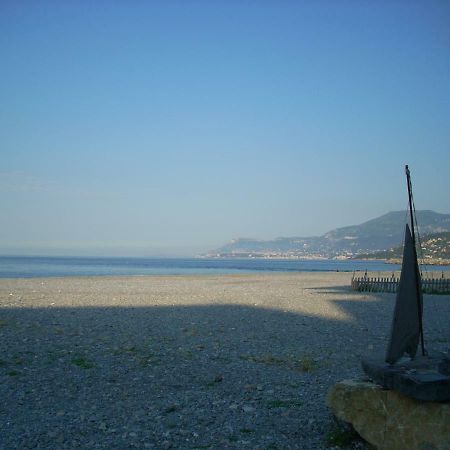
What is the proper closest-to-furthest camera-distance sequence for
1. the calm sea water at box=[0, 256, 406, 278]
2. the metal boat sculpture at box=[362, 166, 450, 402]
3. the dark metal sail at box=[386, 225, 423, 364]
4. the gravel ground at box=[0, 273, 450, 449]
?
1. the metal boat sculpture at box=[362, 166, 450, 402]
2. the gravel ground at box=[0, 273, 450, 449]
3. the dark metal sail at box=[386, 225, 423, 364]
4. the calm sea water at box=[0, 256, 406, 278]

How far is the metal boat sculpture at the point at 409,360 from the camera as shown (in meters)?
5.40

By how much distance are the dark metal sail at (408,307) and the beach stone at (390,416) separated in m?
0.84

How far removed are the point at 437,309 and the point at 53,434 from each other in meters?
18.8

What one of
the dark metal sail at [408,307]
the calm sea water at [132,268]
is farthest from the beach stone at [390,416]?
the calm sea water at [132,268]

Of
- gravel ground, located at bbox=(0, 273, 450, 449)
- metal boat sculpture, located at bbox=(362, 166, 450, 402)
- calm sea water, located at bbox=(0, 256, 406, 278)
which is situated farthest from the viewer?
calm sea water, located at bbox=(0, 256, 406, 278)

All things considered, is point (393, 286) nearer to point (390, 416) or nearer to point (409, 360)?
point (409, 360)

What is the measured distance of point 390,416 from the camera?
5676 millimetres

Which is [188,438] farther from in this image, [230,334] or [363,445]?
[230,334]

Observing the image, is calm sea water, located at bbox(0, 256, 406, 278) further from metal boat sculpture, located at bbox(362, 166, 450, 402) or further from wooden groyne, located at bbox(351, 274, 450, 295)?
metal boat sculpture, located at bbox(362, 166, 450, 402)

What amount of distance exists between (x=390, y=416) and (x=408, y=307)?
154cm

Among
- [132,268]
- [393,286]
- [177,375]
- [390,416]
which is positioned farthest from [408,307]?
[132,268]

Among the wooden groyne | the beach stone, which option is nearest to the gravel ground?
the beach stone

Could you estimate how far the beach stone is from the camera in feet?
17.9

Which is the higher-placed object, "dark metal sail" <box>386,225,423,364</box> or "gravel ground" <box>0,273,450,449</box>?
"dark metal sail" <box>386,225,423,364</box>
